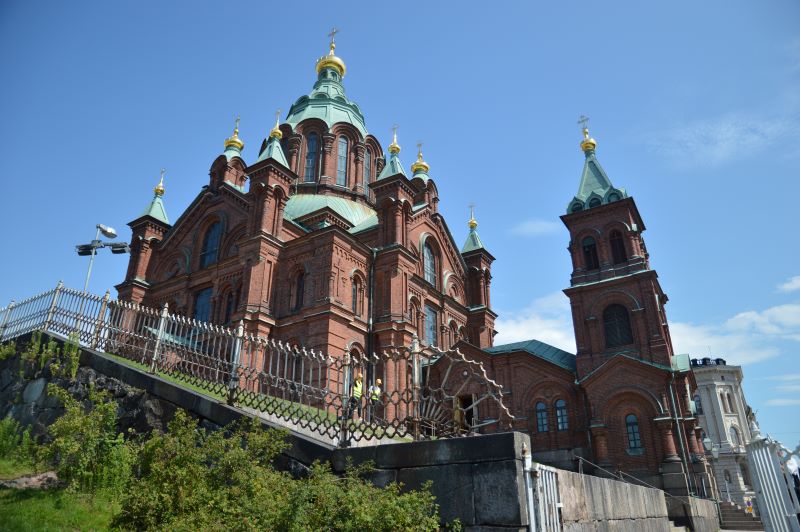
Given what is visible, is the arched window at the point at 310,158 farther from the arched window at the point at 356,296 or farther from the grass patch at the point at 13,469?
the grass patch at the point at 13,469

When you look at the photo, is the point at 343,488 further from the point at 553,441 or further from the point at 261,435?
the point at 553,441

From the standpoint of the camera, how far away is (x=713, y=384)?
58500 millimetres

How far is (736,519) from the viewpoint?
2153cm

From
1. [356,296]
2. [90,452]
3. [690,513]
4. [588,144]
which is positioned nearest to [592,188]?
[588,144]

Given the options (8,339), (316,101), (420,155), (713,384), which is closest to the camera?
(8,339)

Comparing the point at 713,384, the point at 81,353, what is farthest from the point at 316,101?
the point at 713,384

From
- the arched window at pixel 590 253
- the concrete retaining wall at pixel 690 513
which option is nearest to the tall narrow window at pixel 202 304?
the arched window at pixel 590 253

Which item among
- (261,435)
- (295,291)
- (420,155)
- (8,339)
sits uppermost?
(420,155)

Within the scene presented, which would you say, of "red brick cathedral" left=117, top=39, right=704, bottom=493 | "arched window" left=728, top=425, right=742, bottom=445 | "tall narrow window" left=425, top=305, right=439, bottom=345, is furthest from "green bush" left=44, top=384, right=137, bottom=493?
"arched window" left=728, top=425, right=742, bottom=445

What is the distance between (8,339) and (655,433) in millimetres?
23272

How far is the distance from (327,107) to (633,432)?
95.0ft

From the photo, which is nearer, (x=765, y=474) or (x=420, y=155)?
A: (x=765, y=474)

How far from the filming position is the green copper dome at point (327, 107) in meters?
37.8

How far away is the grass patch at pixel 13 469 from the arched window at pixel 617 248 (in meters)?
25.7
